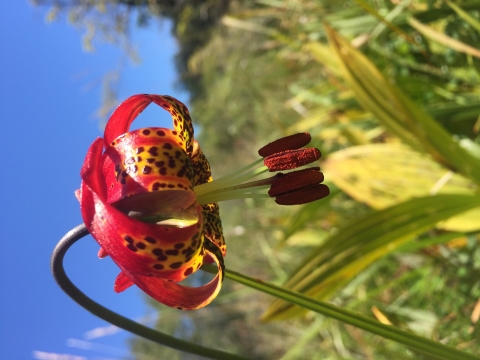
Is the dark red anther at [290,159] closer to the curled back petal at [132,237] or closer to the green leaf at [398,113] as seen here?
the curled back petal at [132,237]

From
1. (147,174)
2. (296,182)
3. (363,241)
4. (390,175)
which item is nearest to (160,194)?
(147,174)

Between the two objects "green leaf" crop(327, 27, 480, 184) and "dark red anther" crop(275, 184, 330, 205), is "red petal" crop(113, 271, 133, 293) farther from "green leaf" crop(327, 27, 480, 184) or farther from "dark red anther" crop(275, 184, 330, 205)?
"green leaf" crop(327, 27, 480, 184)

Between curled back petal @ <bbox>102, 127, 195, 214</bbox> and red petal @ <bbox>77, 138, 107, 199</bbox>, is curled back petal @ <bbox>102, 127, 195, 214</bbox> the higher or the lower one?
the lower one

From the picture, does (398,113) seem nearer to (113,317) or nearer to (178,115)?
(178,115)

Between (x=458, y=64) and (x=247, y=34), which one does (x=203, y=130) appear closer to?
(x=247, y=34)

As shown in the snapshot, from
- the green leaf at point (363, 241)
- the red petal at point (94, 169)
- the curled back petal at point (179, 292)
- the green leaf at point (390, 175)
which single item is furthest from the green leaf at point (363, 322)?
the green leaf at point (390, 175)

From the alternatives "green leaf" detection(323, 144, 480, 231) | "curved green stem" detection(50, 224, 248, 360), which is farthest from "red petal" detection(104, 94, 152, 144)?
"green leaf" detection(323, 144, 480, 231)
